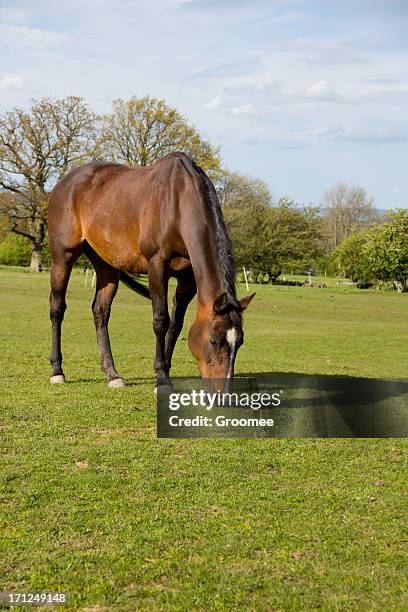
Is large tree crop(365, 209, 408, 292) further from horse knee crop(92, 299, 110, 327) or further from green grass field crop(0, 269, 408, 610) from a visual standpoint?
green grass field crop(0, 269, 408, 610)

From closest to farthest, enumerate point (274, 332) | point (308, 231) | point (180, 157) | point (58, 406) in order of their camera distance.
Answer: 1. point (58, 406)
2. point (180, 157)
3. point (274, 332)
4. point (308, 231)

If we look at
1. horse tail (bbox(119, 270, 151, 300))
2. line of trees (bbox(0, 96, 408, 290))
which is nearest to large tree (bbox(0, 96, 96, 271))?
line of trees (bbox(0, 96, 408, 290))

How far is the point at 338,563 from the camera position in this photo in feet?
13.1

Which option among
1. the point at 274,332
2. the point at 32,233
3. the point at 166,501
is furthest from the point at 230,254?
the point at 32,233

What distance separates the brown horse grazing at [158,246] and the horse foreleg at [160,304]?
11 millimetres

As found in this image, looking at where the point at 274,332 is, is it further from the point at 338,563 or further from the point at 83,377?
the point at 338,563

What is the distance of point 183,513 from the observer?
4.70 meters

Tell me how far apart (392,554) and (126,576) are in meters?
1.50

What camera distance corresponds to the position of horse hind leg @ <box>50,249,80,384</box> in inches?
376

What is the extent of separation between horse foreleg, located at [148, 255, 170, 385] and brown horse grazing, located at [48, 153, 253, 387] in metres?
0.01

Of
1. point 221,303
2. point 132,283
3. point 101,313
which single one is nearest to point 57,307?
point 101,313

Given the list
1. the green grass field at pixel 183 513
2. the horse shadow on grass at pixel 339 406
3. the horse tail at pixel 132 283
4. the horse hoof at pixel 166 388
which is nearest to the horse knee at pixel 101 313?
the horse tail at pixel 132 283

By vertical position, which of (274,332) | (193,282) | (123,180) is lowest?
(274,332)

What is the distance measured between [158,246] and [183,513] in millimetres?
4074
